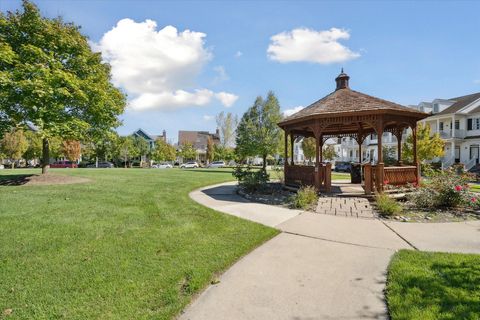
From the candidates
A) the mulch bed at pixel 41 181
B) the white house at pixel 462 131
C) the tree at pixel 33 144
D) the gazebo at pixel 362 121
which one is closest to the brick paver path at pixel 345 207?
the gazebo at pixel 362 121

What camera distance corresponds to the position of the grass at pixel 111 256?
328 centimetres

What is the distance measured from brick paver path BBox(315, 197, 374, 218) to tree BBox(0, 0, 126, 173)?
11.9 m

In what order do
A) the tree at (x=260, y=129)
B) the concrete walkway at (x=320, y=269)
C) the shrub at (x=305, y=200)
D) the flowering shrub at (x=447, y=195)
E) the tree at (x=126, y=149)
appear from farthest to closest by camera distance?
the tree at (x=126, y=149) < the tree at (x=260, y=129) < the shrub at (x=305, y=200) < the flowering shrub at (x=447, y=195) < the concrete walkway at (x=320, y=269)

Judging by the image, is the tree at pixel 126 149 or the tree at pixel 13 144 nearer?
the tree at pixel 13 144

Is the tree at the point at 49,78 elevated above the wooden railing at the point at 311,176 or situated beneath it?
elevated above

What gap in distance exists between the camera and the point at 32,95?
12000 mm

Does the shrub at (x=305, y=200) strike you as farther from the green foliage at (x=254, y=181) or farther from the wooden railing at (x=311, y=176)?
the green foliage at (x=254, y=181)

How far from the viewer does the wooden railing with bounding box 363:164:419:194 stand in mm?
10188

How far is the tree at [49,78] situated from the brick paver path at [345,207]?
11887 mm

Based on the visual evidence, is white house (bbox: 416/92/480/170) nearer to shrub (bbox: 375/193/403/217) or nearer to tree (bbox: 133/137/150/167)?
shrub (bbox: 375/193/403/217)

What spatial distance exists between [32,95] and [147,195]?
6.73 metres

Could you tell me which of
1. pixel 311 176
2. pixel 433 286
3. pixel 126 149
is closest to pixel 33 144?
pixel 126 149

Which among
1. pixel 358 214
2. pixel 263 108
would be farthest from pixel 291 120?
pixel 263 108

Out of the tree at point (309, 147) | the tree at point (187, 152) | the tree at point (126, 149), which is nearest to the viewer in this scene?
the tree at point (309, 147)
